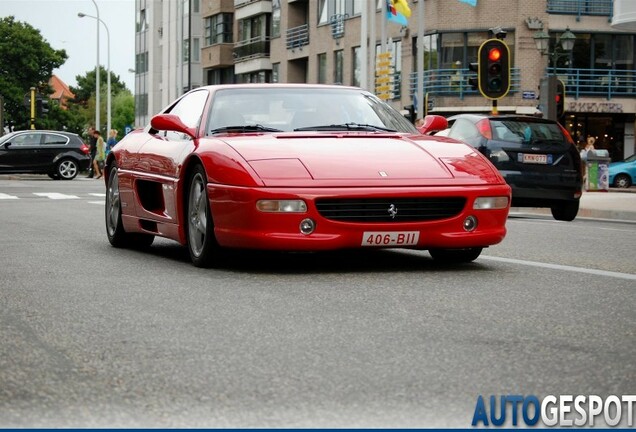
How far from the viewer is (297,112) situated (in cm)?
1005

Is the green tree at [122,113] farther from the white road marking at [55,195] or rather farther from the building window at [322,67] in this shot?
the white road marking at [55,195]

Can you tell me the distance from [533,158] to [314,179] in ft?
35.7

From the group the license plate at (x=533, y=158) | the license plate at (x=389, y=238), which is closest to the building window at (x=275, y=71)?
the license plate at (x=533, y=158)

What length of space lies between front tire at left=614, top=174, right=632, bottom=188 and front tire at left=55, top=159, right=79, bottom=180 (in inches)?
693

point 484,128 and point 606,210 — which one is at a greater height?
point 484,128

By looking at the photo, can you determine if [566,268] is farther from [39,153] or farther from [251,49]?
[251,49]

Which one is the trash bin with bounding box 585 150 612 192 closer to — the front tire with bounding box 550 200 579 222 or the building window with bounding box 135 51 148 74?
the front tire with bounding box 550 200 579 222

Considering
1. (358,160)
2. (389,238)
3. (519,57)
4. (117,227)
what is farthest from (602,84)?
(389,238)

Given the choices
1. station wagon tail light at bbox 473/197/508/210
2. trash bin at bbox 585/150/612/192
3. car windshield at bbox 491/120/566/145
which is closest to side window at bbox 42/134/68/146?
trash bin at bbox 585/150/612/192

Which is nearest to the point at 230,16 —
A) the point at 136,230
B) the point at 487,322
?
the point at 136,230

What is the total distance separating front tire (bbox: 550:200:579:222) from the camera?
19328 millimetres

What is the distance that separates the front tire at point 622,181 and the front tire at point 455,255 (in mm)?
36127

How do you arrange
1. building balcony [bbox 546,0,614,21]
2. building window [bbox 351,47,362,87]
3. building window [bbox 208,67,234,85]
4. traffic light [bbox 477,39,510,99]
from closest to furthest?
traffic light [bbox 477,39,510,99], building balcony [bbox 546,0,614,21], building window [bbox 351,47,362,87], building window [bbox 208,67,234,85]

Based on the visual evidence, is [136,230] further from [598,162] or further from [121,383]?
[598,162]
